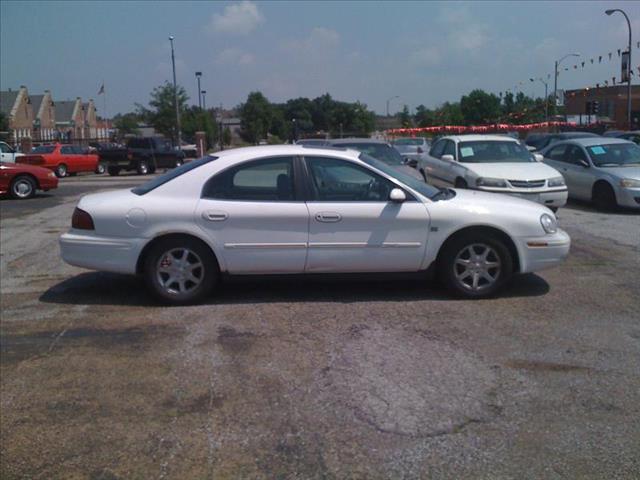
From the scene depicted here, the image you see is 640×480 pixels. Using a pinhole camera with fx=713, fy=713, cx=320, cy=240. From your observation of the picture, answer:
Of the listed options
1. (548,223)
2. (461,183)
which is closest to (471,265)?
(548,223)

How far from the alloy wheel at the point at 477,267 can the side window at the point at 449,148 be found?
7.15m

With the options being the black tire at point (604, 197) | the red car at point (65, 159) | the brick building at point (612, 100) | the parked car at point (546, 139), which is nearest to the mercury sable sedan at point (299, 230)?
the black tire at point (604, 197)

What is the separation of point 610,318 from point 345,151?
2.89 metres

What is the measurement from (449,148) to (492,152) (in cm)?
100

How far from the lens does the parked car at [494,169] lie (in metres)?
11.8

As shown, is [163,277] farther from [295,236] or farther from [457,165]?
[457,165]

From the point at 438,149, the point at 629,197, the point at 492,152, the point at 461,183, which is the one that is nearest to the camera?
the point at 461,183

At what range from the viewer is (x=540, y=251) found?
6770mm

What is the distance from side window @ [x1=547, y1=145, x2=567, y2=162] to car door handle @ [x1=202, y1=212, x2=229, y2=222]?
10.6m

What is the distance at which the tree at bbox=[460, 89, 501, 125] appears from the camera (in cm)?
6775

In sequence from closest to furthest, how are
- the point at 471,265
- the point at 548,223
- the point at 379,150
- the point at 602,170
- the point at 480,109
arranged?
1. the point at 471,265
2. the point at 548,223
3. the point at 602,170
4. the point at 379,150
5. the point at 480,109

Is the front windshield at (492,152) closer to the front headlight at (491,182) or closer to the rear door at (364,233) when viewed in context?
the front headlight at (491,182)

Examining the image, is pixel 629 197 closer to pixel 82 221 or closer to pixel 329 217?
pixel 329 217

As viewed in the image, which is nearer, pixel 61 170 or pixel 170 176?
pixel 170 176
